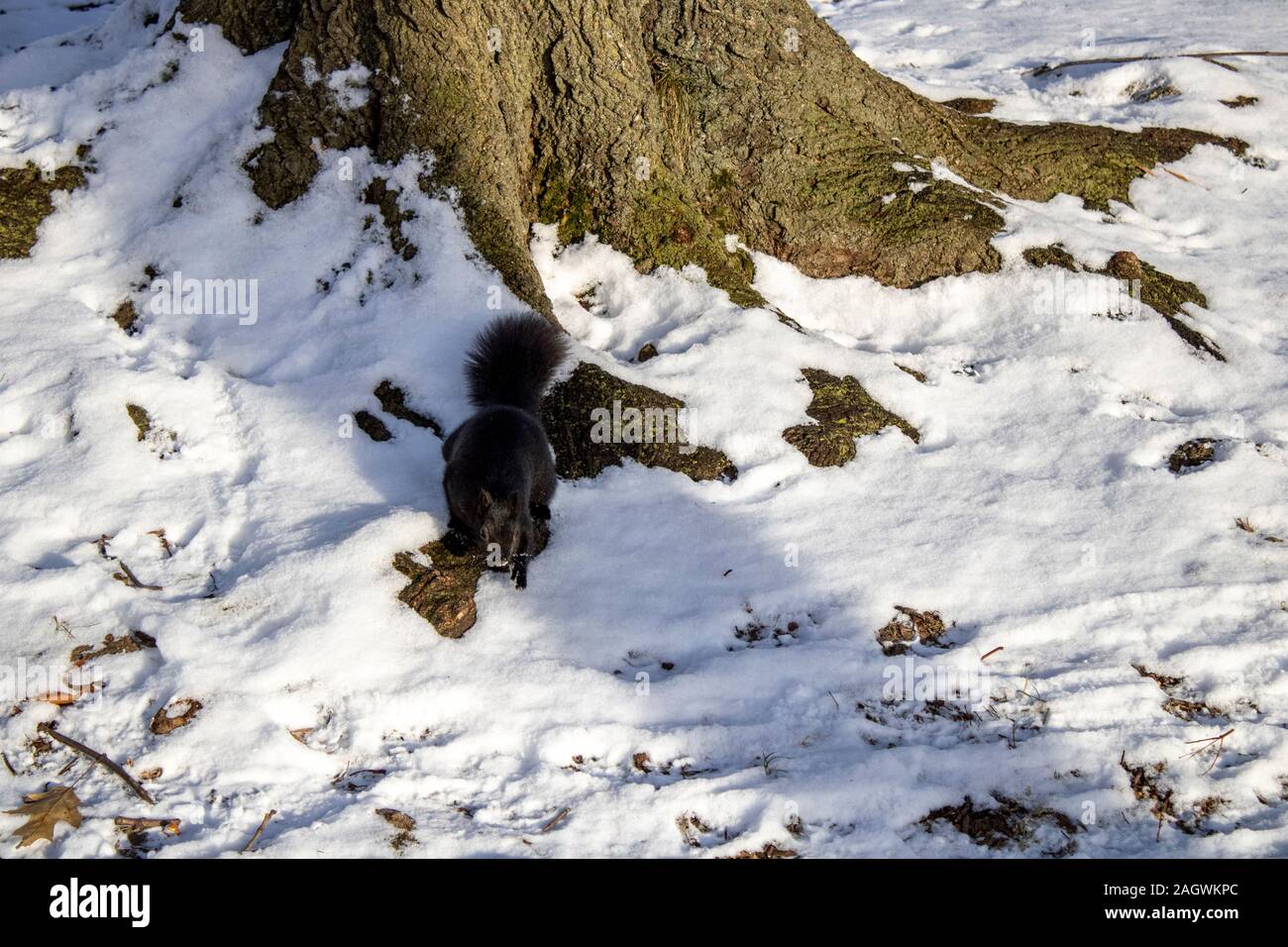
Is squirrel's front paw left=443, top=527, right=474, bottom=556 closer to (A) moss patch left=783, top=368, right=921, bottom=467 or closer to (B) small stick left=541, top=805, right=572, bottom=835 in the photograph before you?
(B) small stick left=541, top=805, right=572, bottom=835

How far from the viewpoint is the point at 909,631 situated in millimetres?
3527

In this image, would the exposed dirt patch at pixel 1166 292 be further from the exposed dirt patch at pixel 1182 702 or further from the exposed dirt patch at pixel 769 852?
the exposed dirt patch at pixel 769 852

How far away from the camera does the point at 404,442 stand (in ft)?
13.7

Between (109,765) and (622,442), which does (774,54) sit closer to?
(622,442)

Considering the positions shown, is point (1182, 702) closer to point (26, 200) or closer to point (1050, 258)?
point (1050, 258)

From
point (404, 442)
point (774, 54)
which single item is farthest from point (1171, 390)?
point (404, 442)

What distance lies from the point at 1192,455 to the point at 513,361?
316 cm

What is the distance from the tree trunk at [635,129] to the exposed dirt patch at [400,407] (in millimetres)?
794

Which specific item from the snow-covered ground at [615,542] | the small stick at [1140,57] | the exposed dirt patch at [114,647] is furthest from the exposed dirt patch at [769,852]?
the small stick at [1140,57]

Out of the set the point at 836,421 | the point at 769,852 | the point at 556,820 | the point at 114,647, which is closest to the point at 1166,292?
the point at 836,421

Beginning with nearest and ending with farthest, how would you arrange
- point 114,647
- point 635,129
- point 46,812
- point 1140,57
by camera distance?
point 46,812 < point 114,647 < point 635,129 < point 1140,57

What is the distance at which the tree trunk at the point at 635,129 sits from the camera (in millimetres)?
4629

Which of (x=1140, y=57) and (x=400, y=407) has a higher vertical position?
(x=1140, y=57)

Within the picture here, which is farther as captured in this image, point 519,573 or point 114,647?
point 519,573
